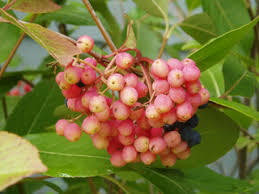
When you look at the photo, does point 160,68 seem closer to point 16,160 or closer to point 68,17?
point 16,160

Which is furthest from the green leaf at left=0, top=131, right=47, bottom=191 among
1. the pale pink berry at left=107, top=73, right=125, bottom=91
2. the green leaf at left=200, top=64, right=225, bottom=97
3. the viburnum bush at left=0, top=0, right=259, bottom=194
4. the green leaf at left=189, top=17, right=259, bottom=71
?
the green leaf at left=200, top=64, right=225, bottom=97

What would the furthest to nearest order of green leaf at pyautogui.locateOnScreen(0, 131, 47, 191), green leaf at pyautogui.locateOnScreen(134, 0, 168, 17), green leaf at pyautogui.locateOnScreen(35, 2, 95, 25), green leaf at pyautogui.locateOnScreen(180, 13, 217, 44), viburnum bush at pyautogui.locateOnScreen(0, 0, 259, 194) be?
green leaf at pyautogui.locateOnScreen(35, 2, 95, 25), green leaf at pyautogui.locateOnScreen(180, 13, 217, 44), green leaf at pyautogui.locateOnScreen(134, 0, 168, 17), viburnum bush at pyautogui.locateOnScreen(0, 0, 259, 194), green leaf at pyautogui.locateOnScreen(0, 131, 47, 191)

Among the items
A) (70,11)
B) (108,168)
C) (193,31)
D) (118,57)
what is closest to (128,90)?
(118,57)

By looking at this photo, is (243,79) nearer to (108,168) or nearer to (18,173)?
(108,168)

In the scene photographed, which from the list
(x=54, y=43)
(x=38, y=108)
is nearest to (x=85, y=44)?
(x=54, y=43)

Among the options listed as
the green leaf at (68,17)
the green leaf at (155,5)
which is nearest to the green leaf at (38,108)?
the green leaf at (68,17)

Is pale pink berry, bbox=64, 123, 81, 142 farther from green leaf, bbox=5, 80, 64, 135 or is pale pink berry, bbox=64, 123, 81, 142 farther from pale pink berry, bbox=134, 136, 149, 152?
green leaf, bbox=5, 80, 64, 135

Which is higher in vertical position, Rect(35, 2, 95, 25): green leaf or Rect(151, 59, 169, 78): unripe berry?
Rect(35, 2, 95, 25): green leaf
